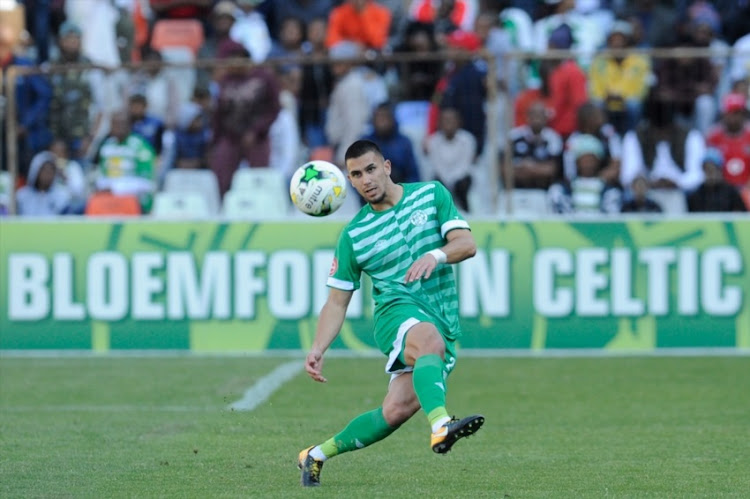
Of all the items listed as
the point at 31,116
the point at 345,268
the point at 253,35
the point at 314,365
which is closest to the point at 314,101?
the point at 253,35

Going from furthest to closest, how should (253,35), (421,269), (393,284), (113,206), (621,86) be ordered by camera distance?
(253,35) < (621,86) < (113,206) < (393,284) < (421,269)

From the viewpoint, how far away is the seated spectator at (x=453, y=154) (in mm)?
15922

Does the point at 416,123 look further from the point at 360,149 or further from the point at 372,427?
the point at 372,427

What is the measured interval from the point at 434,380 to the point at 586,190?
9.57 metres

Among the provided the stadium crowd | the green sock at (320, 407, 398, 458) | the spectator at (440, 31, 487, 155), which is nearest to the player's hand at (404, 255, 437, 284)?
the green sock at (320, 407, 398, 458)

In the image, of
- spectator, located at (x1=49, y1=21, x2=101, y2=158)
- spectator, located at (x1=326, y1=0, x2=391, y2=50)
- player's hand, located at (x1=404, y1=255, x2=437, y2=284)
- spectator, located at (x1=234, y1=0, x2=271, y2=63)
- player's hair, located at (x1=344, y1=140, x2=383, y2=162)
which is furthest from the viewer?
spectator, located at (x1=234, y1=0, x2=271, y2=63)

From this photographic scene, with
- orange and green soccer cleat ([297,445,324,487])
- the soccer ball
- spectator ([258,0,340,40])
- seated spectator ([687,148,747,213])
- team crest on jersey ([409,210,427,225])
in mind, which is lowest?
orange and green soccer cleat ([297,445,324,487])

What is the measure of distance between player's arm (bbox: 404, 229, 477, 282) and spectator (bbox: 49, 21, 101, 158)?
33.6ft

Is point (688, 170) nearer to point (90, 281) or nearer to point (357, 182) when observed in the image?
point (90, 281)

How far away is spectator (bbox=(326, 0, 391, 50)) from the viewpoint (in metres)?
18.6

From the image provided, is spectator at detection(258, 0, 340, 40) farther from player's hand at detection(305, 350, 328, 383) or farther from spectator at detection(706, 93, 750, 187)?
player's hand at detection(305, 350, 328, 383)

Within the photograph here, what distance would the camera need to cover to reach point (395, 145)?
16156 millimetres

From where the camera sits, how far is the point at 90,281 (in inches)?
602

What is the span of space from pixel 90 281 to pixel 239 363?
213 cm
